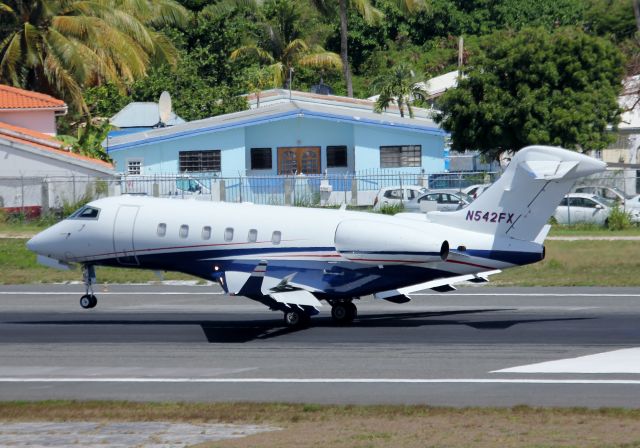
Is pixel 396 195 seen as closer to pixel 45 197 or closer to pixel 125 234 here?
pixel 45 197

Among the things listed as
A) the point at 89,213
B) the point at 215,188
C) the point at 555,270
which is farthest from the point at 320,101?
the point at 89,213

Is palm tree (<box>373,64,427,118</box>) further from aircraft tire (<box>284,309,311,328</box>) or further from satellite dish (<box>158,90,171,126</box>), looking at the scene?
aircraft tire (<box>284,309,311,328</box>)

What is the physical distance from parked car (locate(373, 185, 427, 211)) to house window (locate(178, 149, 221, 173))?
Answer: 1390cm

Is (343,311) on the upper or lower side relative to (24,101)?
lower

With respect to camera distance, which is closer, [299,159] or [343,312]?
[343,312]

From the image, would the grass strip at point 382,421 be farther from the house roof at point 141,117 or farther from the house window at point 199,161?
the house roof at point 141,117

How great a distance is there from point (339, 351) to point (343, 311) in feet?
11.2

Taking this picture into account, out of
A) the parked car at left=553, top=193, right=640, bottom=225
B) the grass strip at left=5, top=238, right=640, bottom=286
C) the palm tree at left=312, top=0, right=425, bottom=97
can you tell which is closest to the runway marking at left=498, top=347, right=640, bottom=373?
the grass strip at left=5, top=238, right=640, bottom=286

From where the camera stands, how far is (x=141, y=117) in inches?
2689

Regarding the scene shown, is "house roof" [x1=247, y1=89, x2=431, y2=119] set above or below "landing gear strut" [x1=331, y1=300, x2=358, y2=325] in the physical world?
above

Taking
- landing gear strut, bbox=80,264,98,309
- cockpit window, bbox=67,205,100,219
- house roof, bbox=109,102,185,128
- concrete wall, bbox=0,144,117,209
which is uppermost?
house roof, bbox=109,102,185,128

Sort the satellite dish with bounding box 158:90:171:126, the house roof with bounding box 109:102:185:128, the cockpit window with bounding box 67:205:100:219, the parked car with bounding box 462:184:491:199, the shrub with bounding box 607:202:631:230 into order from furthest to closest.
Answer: the house roof with bounding box 109:102:185:128
the satellite dish with bounding box 158:90:171:126
the parked car with bounding box 462:184:491:199
the shrub with bounding box 607:202:631:230
the cockpit window with bounding box 67:205:100:219

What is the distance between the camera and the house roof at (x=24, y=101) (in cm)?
5844

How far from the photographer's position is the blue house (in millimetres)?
60344
